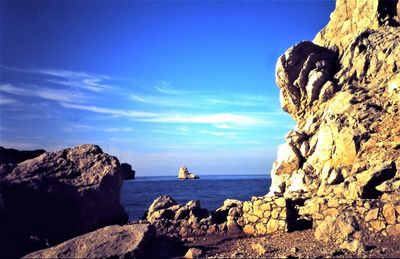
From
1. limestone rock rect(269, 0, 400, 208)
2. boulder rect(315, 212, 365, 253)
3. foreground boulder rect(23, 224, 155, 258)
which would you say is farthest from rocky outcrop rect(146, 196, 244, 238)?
limestone rock rect(269, 0, 400, 208)

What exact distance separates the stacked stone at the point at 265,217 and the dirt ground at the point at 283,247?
62cm

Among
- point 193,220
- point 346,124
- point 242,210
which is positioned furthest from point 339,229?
point 346,124

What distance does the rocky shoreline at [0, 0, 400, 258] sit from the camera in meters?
13.7

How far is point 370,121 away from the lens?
25.2 metres

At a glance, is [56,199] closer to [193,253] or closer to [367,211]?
[193,253]

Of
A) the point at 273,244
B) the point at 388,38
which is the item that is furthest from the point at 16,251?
the point at 388,38

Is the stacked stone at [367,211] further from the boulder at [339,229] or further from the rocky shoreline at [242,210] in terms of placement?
the boulder at [339,229]

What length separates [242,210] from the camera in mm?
18609

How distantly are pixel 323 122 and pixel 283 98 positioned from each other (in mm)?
9248

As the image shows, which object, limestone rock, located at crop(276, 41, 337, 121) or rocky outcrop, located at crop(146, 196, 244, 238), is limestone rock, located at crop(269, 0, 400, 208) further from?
rocky outcrop, located at crop(146, 196, 244, 238)

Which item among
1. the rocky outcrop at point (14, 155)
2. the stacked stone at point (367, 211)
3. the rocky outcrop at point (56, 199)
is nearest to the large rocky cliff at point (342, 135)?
the stacked stone at point (367, 211)

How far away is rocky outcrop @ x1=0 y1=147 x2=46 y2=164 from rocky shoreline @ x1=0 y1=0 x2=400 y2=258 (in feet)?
1.37

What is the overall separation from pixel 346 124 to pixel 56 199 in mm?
21209

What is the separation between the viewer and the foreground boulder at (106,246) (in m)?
12.2
